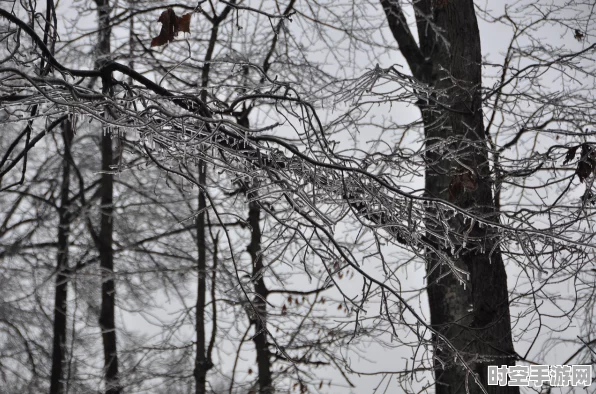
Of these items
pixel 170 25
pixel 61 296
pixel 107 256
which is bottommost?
pixel 170 25

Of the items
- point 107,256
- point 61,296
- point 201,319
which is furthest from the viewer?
point 61,296

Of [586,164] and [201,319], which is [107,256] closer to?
[201,319]

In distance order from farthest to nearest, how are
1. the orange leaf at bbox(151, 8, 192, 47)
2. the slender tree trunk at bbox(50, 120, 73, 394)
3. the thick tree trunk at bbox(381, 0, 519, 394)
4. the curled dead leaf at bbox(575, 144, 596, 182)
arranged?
1. the slender tree trunk at bbox(50, 120, 73, 394)
2. the thick tree trunk at bbox(381, 0, 519, 394)
3. the curled dead leaf at bbox(575, 144, 596, 182)
4. the orange leaf at bbox(151, 8, 192, 47)

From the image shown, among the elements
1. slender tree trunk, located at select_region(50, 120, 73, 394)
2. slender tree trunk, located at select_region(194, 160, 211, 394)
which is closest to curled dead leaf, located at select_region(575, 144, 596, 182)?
slender tree trunk, located at select_region(194, 160, 211, 394)

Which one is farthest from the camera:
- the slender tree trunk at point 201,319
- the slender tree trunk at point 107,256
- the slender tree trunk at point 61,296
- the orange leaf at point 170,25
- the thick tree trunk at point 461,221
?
the slender tree trunk at point 61,296

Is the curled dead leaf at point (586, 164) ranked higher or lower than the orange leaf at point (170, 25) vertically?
lower

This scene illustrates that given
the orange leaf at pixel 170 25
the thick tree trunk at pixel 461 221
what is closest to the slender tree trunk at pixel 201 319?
the thick tree trunk at pixel 461 221

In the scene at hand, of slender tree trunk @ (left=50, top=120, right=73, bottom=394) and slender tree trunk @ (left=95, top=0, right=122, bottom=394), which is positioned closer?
slender tree trunk @ (left=95, top=0, right=122, bottom=394)

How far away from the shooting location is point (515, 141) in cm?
456

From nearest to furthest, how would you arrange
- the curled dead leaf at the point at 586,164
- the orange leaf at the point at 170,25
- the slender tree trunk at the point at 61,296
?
the orange leaf at the point at 170,25, the curled dead leaf at the point at 586,164, the slender tree trunk at the point at 61,296

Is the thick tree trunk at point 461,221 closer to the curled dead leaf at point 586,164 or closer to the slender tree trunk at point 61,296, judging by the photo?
the curled dead leaf at point 586,164

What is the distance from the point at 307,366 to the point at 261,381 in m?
0.54

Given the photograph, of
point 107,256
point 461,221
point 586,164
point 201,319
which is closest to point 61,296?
point 107,256

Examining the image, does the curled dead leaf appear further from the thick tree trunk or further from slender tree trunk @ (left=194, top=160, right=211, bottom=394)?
slender tree trunk @ (left=194, top=160, right=211, bottom=394)
